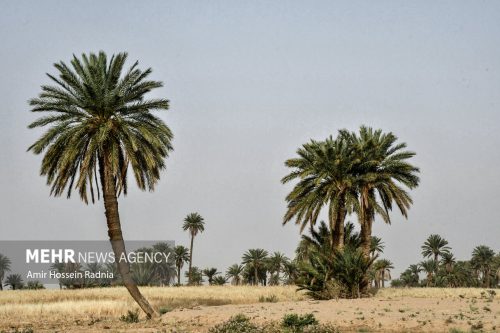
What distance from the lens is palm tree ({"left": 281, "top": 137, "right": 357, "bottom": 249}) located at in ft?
119

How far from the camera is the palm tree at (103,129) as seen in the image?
84.4 feet

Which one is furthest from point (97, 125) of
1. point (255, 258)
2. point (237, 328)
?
point (255, 258)

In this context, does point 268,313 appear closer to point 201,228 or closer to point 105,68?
point 105,68

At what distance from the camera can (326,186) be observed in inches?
1455

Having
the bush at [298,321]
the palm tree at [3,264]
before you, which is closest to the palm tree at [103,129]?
the bush at [298,321]

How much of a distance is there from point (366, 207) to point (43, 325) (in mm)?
21245

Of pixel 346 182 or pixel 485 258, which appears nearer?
pixel 346 182

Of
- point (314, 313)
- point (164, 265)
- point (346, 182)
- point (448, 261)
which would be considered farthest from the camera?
point (164, 265)

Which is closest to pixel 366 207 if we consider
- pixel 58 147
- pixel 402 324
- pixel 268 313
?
pixel 268 313

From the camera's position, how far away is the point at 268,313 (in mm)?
24031

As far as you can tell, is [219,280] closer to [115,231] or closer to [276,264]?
[276,264]

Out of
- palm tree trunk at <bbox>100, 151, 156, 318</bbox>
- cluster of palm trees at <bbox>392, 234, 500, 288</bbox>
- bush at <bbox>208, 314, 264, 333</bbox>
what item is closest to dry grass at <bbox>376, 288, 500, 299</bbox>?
bush at <bbox>208, 314, 264, 333</bbox>

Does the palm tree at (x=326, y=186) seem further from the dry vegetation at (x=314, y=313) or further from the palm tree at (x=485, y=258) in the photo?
the palm tree at (x=485, y=258)

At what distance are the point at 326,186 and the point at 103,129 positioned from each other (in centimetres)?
1676
